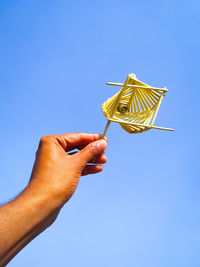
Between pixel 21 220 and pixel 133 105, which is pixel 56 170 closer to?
pixel 21 220

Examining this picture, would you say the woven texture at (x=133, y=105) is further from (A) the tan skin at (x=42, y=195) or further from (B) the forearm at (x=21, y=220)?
(B) the forearm at (x=21, y=220)

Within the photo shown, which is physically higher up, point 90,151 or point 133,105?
point 133,105

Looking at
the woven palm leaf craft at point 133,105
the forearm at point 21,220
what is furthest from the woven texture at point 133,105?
the forearm at point 21,220

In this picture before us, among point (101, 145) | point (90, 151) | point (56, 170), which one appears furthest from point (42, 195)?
point (101, 145)

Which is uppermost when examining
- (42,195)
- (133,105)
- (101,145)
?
(133,105)

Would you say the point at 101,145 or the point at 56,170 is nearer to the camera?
the point at 56,170

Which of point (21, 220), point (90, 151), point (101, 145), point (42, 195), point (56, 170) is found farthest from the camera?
point (101, 145)
